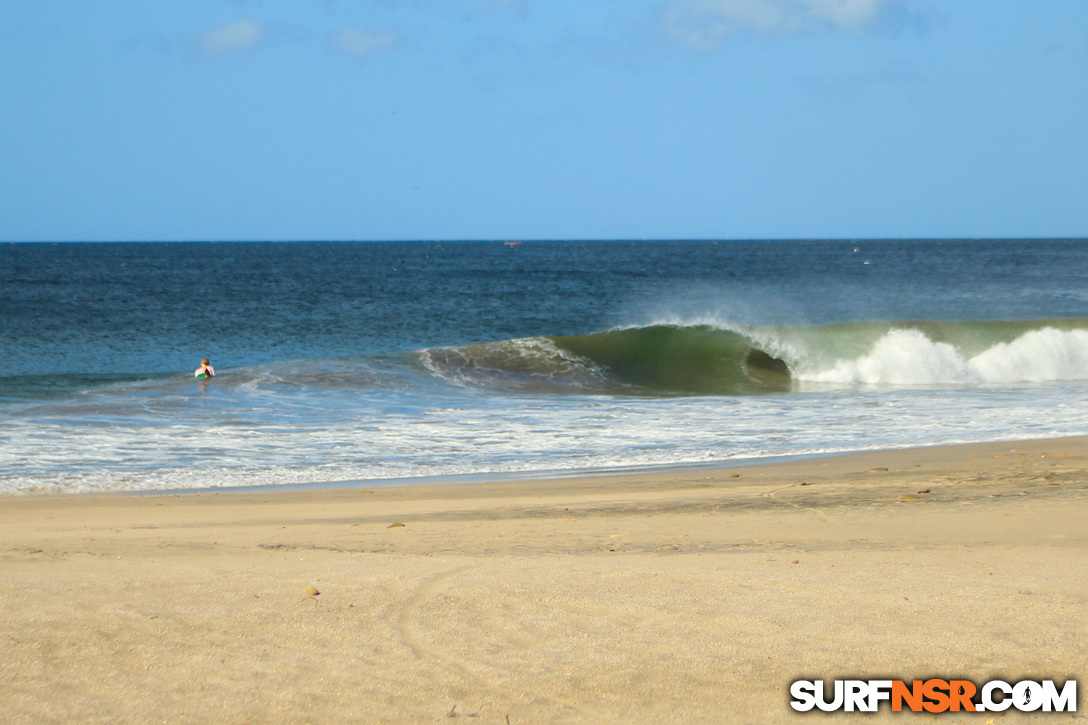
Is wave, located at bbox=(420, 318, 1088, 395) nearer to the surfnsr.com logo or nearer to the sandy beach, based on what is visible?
the sandy beach

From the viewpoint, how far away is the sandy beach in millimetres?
3215

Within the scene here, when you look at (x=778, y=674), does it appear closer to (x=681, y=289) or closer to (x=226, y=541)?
(x=226, y=541)

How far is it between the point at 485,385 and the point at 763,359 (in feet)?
26.3

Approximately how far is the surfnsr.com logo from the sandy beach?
0.06 m

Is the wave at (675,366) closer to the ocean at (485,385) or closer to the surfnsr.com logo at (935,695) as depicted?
the ocean at (485,385)

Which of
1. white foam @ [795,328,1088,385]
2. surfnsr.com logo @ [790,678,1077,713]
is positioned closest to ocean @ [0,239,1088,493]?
white foam @ [795,328,1088,385]

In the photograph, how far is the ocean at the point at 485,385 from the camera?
10.2 meters

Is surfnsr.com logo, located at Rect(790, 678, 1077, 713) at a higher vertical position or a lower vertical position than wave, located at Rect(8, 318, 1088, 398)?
lower

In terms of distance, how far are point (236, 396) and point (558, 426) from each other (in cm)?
610

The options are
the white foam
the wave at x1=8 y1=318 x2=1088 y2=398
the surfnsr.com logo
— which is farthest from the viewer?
the white foam

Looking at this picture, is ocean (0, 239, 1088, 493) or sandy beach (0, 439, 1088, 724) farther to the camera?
ocean (0, 239, 1088, 493)

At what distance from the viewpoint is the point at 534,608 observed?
4109 mm

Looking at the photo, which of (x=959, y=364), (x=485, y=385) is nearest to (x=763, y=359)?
(x=959, y=364)

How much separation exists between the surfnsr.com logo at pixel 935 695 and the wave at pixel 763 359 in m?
15.3
